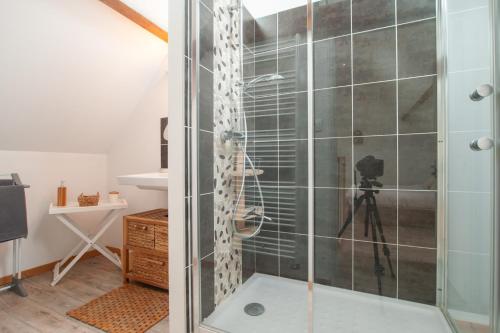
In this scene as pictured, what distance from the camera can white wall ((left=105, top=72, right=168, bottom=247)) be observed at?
9.05 ft

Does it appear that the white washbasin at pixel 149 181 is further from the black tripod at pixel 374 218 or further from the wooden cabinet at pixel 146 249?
the black tripod at pixel 374 218

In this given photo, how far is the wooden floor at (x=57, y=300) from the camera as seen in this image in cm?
166

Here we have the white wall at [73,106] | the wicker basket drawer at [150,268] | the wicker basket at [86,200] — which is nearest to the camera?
the white wall at [73,106]

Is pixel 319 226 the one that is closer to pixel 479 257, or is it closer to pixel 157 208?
pixel 479 257

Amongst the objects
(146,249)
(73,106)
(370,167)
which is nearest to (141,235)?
(146,249)

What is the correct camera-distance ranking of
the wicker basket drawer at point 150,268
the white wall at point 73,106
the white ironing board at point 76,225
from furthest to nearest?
the white ironing board at point 76,225 → the wicker basket drawer at point 150,268 → the white wall at point 73,106

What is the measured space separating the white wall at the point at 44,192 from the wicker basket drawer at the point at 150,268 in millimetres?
998

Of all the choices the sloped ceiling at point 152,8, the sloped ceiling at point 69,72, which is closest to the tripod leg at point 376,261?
the sloped ceiling at point 152,8

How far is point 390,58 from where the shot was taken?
1.73 metres

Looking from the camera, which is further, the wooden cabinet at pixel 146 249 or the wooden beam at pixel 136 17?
the wooden cabinet at pixel 146 249

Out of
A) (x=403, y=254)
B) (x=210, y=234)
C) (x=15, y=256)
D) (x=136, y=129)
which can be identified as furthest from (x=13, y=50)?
(x=403, y=254)

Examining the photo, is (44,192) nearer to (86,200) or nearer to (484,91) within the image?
(86,200)

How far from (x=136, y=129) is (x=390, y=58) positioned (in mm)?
2560

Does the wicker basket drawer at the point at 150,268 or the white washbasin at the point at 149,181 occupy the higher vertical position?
the white washbasin at the point at 149,181
